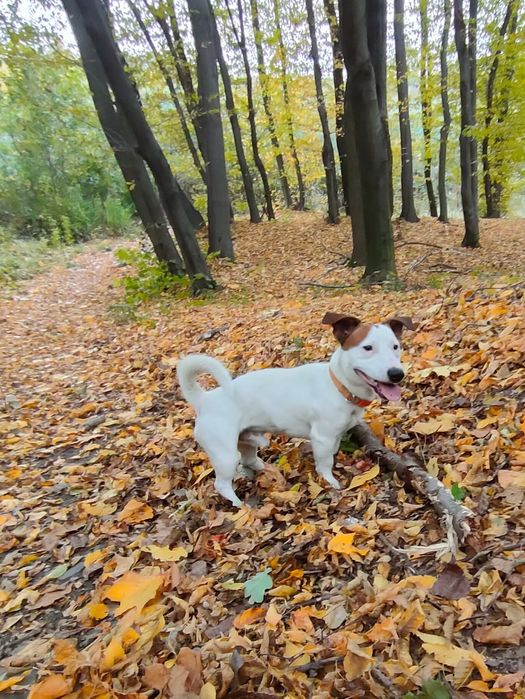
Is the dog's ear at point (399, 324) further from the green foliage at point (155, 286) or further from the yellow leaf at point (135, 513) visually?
the green foliage at point (155, 286)

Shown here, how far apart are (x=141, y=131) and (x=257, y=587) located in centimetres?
871

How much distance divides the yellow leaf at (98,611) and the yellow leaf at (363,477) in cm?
158

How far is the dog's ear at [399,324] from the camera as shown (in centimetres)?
293

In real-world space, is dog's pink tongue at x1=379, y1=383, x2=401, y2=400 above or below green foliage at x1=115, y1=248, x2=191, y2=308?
above

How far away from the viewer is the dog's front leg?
3100 millimetres

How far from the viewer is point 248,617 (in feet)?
7.39

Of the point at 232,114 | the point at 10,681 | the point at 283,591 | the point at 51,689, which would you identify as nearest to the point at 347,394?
the point at 283,591

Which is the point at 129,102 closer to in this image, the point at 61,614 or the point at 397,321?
the point at 397,321

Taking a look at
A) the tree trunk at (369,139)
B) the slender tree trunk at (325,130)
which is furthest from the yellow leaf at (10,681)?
the slender tree trunk at (325,130)

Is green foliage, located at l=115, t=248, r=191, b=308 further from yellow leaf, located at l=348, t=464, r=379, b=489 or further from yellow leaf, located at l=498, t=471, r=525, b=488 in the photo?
yellow leaf, located at l=498, t=471, r=525, b=488

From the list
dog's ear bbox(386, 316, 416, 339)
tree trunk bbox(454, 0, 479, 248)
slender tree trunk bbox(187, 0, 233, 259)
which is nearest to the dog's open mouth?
dog's ear bbox(386, 316, 416, 339)

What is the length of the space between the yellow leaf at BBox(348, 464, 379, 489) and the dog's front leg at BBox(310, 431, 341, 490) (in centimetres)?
10

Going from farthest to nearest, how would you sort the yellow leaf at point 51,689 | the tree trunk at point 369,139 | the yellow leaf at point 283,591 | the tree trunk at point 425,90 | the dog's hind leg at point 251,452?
the tree trunk at point 425,90 → the tree trunk at point 369,139 → the dog's hind leg at point 251,452 → the yellow leaf at point 283,591 → the yellow leaf at point 51,689

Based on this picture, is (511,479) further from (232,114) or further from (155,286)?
(232,114)
